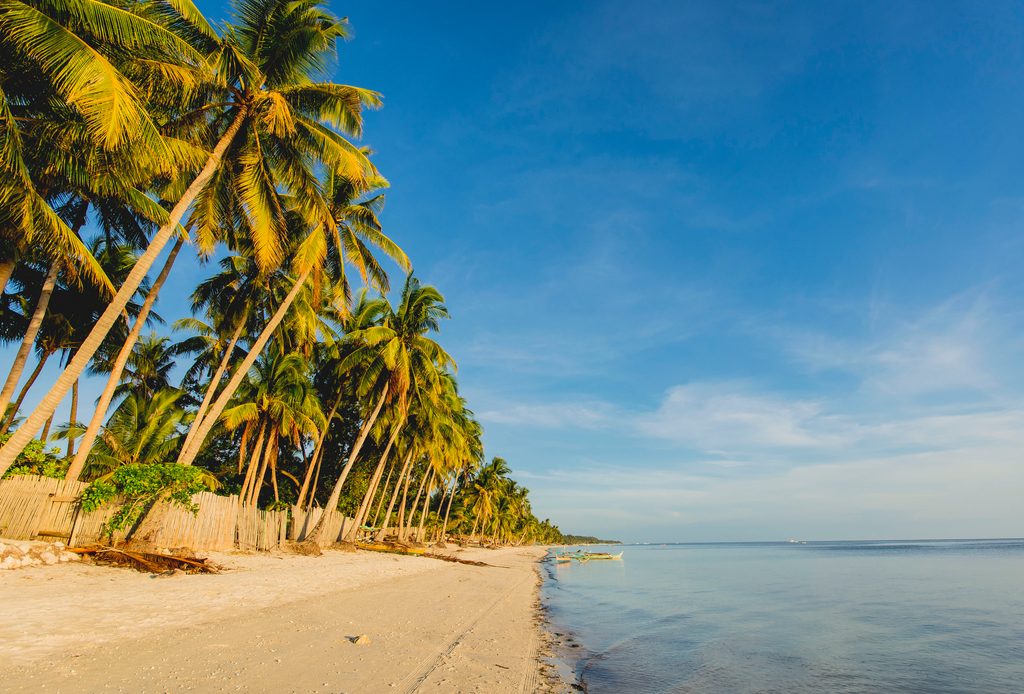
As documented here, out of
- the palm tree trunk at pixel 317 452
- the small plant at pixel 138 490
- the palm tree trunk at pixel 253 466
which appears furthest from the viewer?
the palm tree trunk at pixel 317 452

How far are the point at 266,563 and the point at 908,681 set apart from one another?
1565 centimetres

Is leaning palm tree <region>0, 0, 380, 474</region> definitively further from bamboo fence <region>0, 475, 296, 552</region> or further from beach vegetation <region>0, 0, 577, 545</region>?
bamboo fence <region>0, 475, 296, 552</region>

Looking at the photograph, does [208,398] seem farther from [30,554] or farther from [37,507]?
[30,554]

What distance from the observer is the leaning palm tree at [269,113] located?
529 inches

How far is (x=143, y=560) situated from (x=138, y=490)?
1941 mm

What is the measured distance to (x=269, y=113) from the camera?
13.0m

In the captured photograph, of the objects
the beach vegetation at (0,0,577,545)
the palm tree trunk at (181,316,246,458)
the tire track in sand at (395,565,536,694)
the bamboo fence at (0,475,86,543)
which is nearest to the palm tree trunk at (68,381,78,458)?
the beach vegetation at (0,0,577,545)

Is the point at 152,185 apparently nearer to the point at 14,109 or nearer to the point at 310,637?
the point at 14,109

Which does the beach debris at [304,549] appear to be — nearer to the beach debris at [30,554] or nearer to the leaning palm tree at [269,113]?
the beach debris at [30,554]

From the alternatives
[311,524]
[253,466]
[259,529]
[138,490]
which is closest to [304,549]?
[259,529]

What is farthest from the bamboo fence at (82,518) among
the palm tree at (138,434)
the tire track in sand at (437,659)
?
the palm tree at (138,434)

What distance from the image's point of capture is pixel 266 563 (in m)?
15.7

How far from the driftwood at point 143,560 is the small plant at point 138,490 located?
861 millimetres

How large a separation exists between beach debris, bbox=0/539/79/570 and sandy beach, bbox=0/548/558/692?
13.5 inches
